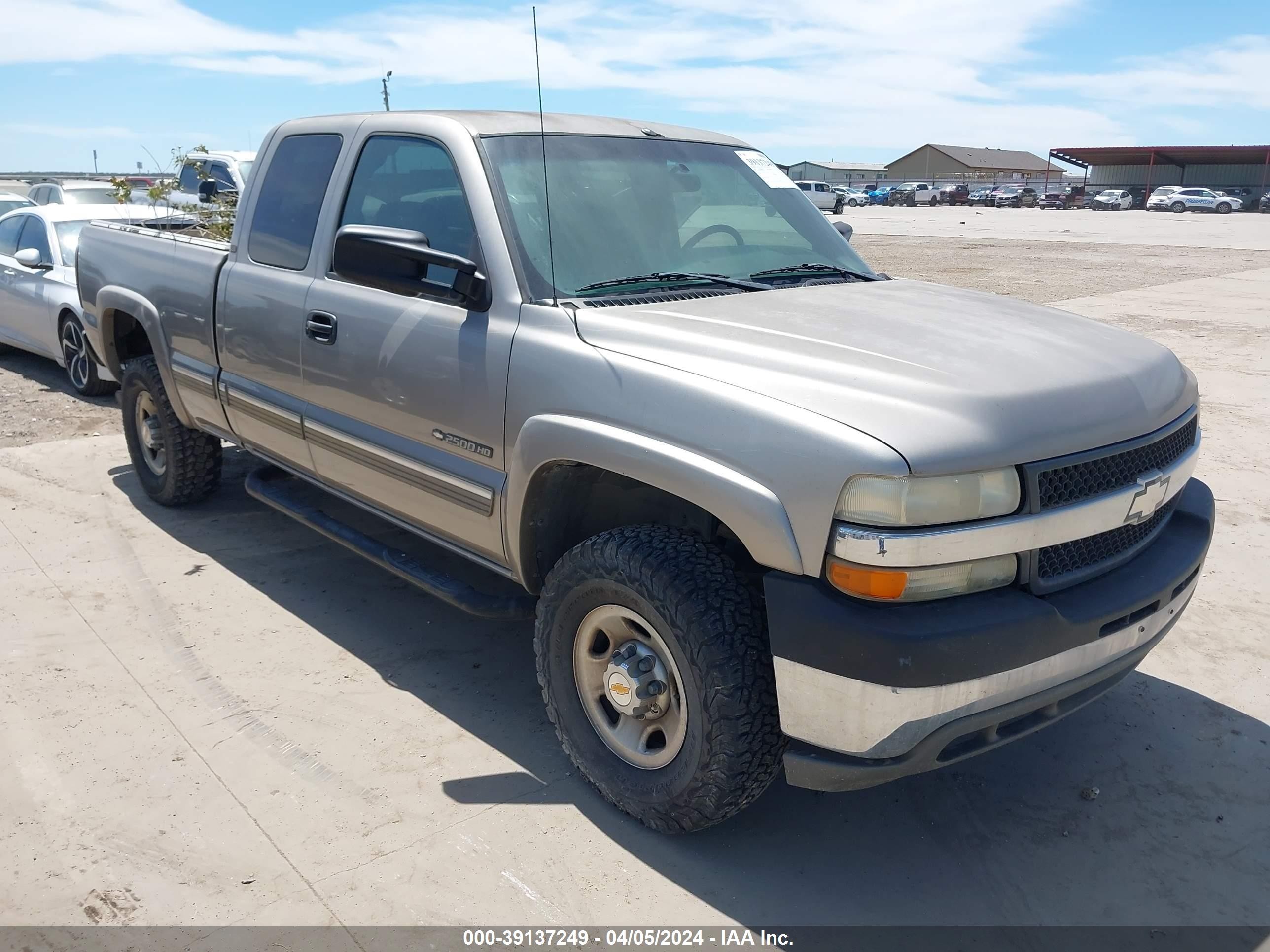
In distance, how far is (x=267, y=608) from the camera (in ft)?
14.7

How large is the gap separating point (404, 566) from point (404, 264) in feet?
3.82

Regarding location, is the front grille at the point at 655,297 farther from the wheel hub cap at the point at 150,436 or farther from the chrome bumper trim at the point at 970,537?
the wheel hub cap at the point at 150,436

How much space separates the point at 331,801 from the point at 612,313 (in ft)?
5.60

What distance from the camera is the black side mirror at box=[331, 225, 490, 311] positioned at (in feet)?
10.0

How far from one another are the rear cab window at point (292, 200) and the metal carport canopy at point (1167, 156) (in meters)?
73.6

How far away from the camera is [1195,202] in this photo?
54.3 m

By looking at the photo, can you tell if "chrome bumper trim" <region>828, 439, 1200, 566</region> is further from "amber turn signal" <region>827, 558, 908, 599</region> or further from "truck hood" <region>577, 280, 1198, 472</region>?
"truck hood" <region>577, 280, 1198, 472</region>

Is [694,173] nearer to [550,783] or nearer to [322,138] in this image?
[322,138]

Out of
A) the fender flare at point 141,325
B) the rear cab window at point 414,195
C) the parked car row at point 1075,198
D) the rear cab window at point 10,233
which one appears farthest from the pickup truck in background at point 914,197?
the rear cab window at point 414,195

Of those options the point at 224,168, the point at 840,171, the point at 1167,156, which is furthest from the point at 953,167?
the point at 224,168

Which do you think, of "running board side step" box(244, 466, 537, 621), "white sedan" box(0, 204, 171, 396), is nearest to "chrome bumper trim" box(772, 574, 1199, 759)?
"running board side step" box(244, 466, 537, 621)

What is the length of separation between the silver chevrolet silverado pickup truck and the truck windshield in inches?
0.6

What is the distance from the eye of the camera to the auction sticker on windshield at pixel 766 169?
13.6 ft

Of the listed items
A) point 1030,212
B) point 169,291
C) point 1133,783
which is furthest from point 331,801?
point 1030,212
